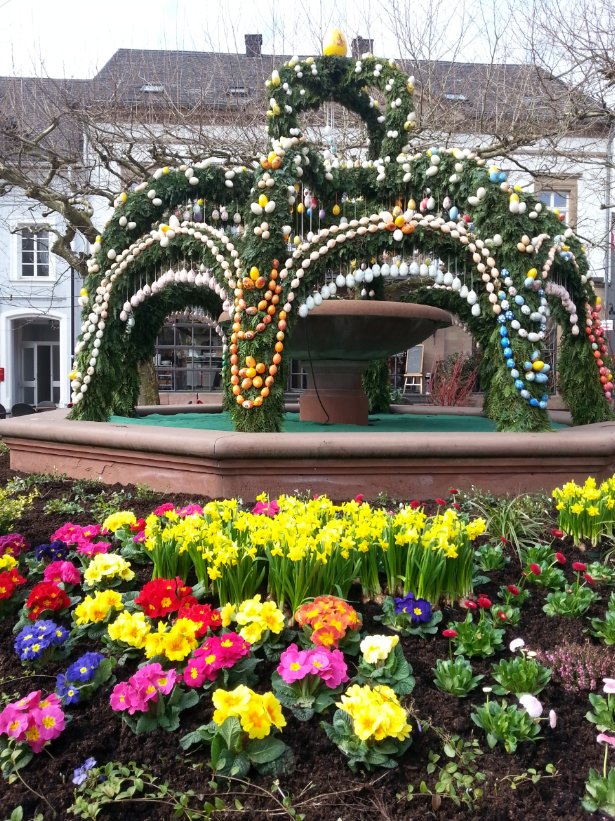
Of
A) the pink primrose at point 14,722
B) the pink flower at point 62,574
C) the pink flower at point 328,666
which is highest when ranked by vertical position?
the pink flower at point 62,574

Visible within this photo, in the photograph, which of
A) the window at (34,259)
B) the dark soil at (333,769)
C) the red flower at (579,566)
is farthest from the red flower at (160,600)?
the window at (34,259)

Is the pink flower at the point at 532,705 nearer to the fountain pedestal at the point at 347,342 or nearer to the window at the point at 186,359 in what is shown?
the fountain pedestal at the point at 347,342

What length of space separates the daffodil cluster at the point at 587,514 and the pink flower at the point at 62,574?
7.67ft

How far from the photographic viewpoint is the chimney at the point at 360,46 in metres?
12.8

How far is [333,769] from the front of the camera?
190 cm

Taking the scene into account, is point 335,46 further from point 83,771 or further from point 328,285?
point 83,771

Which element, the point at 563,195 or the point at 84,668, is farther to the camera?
the point at 563,195

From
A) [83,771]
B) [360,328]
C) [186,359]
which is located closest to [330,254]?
[360,328]

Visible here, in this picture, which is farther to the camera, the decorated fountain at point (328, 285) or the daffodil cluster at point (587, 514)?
the decorated fountain at point (328, 285)

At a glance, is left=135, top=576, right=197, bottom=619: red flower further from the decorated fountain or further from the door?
the door

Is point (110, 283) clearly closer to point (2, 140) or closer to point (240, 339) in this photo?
point (240, 339)

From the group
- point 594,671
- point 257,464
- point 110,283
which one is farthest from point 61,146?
point 594,671

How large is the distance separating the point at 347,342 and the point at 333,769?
5.01m

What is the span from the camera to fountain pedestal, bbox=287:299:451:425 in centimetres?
624
